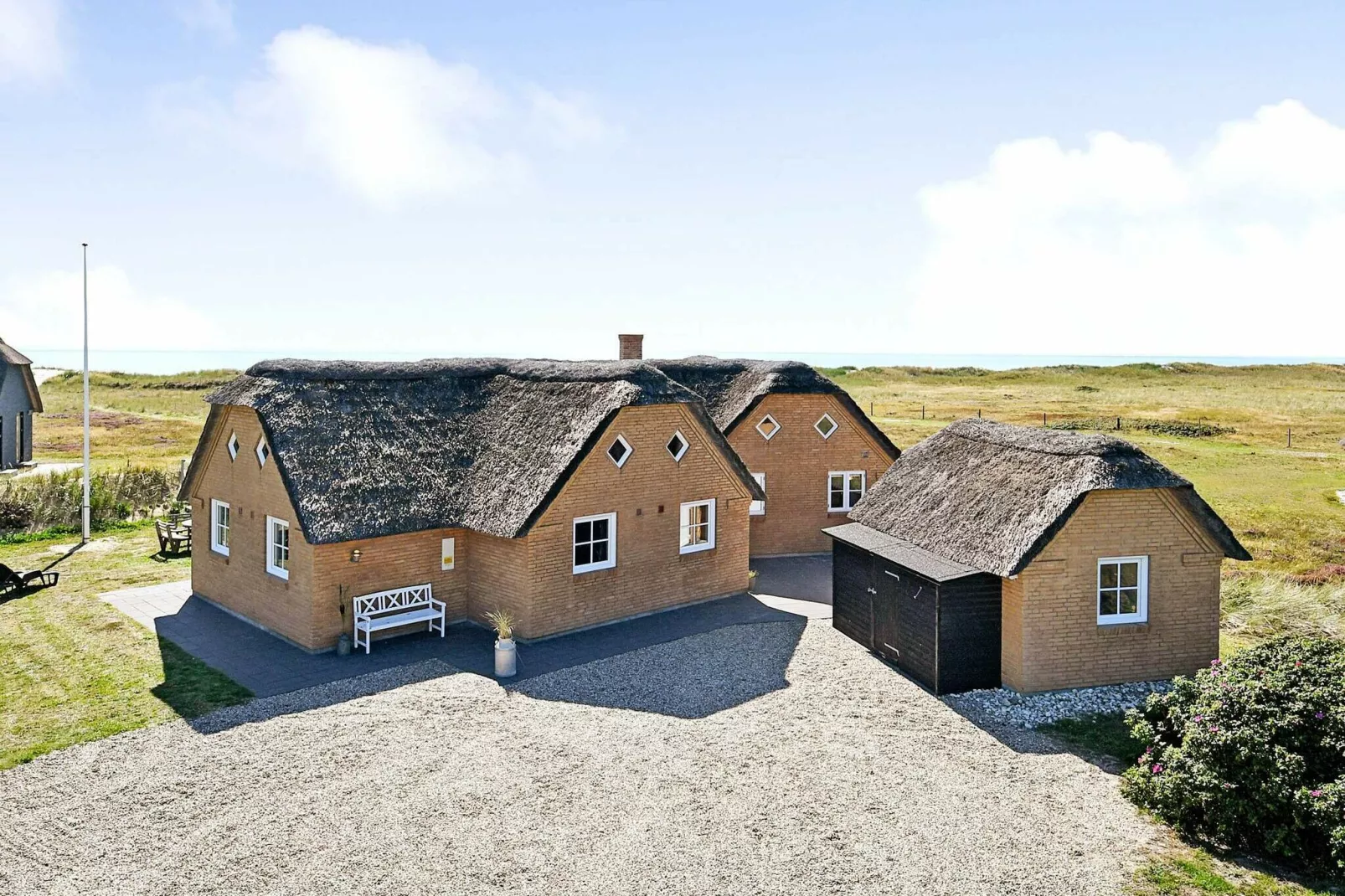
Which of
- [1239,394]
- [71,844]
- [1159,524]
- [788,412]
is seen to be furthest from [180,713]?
[1239,394]

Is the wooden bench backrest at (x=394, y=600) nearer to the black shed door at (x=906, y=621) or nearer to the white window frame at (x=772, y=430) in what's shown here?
the black shed door at (x=906, y=621)

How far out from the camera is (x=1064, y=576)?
14.3m

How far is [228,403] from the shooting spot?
1808 cm

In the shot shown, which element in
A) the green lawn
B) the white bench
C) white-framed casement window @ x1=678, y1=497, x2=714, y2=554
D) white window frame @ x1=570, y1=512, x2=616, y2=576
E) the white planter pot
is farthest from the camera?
white-framed casement window @ x1=678, y1=497, x2=714, y2=554

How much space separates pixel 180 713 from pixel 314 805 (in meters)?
4.12

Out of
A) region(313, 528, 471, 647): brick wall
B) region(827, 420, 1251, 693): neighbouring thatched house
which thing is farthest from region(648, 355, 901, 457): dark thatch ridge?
region(827, 420, 1251, 693): neighbouring thatched house

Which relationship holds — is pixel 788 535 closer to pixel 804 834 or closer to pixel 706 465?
pixel 706 465

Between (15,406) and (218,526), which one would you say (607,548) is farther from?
(15,406)

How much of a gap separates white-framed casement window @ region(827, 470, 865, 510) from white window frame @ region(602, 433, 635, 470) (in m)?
9.72

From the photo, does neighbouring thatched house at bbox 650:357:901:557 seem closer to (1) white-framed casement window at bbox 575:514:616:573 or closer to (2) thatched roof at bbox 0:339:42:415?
(1) white-framed casement window at bbox 575:514:616:573

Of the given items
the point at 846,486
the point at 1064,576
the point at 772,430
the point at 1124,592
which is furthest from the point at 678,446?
the point at 1124,592

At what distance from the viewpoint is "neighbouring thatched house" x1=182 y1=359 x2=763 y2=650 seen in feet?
55.2

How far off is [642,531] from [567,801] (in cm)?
848

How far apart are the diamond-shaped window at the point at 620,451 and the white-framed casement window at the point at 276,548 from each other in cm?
645
